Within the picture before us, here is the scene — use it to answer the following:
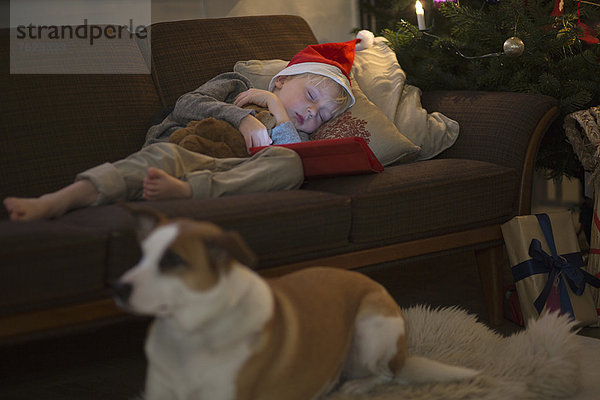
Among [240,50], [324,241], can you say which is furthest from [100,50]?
[324,241]

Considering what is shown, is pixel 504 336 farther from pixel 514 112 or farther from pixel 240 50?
pixel 240 50

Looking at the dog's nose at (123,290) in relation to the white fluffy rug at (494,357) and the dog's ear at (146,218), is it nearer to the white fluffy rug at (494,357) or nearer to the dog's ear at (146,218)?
the dog's ear at (146,218)

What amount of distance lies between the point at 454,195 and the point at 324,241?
456mm

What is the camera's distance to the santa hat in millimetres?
2289

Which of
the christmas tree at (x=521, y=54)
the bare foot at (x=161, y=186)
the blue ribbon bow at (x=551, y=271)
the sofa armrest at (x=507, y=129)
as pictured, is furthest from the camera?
the christmas tree at (x=521, y=54)

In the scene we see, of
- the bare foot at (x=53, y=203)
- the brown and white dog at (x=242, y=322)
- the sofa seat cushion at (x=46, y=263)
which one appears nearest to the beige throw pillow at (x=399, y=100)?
the brown and white dog at (x=242, y=322)

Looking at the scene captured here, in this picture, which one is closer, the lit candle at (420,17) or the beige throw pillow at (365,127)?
the beige throw pillow at (365,127)

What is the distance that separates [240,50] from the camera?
2.51 meters

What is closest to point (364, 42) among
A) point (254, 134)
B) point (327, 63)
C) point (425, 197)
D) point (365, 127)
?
point (327, 63)

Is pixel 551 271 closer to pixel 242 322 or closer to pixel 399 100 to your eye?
pixel 399 100

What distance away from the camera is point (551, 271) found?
2059 mm

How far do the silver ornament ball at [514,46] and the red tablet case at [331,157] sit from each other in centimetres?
75

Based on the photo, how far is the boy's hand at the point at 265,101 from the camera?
2221mm

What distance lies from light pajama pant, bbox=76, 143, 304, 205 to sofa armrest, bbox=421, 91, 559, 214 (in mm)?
709
